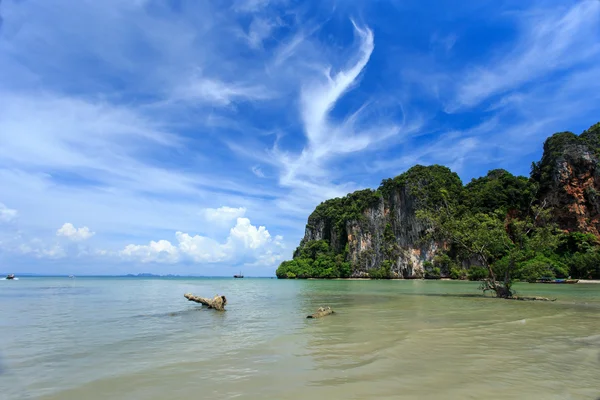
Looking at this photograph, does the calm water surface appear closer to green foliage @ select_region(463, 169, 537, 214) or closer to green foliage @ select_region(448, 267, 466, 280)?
green foliage @ select_region(448, 267, 466, 280)

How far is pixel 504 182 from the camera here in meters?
79.3

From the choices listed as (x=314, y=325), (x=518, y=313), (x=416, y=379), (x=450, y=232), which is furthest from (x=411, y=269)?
(x=416, y=379)

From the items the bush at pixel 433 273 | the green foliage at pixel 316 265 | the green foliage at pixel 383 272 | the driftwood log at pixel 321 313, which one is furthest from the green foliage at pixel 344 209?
the driftwood log at pixel 321 313

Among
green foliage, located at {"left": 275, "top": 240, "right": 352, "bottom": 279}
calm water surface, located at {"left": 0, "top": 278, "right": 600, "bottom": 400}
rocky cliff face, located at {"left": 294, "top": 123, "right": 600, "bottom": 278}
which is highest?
rocky cliff face, located at {"left": 294, "top": 123, "right": 600, "bottom": 278}

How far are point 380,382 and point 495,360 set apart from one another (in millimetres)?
2871

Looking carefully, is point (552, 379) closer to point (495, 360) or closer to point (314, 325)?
point (495, 360)

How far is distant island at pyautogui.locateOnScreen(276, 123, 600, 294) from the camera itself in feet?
151

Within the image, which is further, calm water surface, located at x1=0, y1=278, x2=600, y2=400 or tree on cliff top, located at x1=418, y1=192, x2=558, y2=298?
tree on cliff top, located at x1=418, y1=192, x2=558, y2=298

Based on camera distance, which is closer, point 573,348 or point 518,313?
point 573,348

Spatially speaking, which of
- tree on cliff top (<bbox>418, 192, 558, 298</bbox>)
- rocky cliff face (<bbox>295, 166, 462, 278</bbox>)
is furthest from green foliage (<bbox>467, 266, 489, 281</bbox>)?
tree on cliff top (<bbox>418, 192, 558, 298</bbox>)

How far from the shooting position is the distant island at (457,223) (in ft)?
151

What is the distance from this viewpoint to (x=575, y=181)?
65.9 meters

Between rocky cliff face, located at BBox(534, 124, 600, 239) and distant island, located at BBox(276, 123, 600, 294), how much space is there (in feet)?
0.51

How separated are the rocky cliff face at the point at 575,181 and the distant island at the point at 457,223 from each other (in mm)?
156
